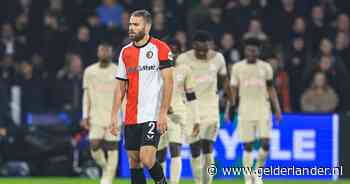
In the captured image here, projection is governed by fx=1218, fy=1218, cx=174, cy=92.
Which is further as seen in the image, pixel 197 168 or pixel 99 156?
pixel 99 156

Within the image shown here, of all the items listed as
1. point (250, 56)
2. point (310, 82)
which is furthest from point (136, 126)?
point (310, 82)

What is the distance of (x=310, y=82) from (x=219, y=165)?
101 inches

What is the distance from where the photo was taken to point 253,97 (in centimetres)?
2030

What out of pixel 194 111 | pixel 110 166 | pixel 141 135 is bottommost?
pixel 110 166

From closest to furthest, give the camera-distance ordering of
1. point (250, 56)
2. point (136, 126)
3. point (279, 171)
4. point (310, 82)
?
1. point (136, 126)
2. point (250, 56)
3. point (279, 171)
4. point (310, 82)

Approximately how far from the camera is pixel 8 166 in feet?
76.6

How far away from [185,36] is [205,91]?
4.52 meters

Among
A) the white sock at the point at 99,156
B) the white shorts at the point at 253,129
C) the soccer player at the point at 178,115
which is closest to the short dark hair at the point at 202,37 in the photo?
the soccer player at the point at 178,115

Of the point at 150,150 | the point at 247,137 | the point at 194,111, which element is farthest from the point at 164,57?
the point at 247,137

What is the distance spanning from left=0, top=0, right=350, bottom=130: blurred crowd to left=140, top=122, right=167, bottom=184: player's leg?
8.58m

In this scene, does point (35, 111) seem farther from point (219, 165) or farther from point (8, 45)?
point (219, 165)

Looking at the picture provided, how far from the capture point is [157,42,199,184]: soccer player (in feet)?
60.3

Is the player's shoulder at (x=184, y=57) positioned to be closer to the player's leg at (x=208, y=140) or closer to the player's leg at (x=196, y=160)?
the player's leg at (x=208, y=140)

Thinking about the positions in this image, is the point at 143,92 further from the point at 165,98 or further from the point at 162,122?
the point at 162,122
